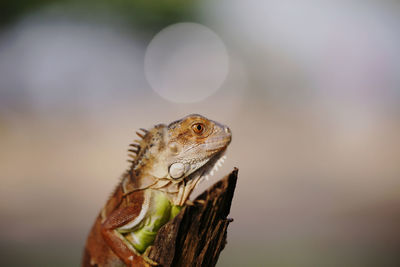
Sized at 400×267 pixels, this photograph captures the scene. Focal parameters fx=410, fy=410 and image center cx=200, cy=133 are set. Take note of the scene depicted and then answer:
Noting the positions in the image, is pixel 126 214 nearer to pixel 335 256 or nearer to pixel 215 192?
pixel 215 192

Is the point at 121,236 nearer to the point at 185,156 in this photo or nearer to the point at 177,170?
the point at 177,170

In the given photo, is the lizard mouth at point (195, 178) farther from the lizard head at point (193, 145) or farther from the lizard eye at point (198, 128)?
the lizard eye at point (198, 128)

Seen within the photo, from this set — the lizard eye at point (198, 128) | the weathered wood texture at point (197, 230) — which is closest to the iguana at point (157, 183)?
the lizard eye at point (198, 128)

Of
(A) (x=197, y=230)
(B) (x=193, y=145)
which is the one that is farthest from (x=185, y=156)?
(A) (x=197, y=230)

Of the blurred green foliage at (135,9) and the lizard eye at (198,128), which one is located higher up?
the blurred green foliage at (135,9)

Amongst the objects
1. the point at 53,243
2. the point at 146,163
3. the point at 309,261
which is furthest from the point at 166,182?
the point at 53,243

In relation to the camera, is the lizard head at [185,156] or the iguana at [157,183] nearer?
the iguana at [157,183]
